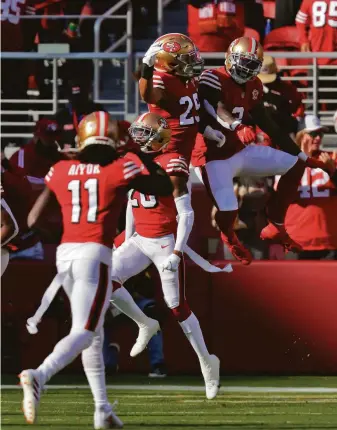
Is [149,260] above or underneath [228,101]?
underneath

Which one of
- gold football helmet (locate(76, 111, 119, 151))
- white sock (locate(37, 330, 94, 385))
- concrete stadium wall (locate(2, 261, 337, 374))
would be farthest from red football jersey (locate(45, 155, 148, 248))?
concrete stadium wall (locate(2, 261, 337, 374))

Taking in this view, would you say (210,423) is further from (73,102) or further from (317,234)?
(73,102)

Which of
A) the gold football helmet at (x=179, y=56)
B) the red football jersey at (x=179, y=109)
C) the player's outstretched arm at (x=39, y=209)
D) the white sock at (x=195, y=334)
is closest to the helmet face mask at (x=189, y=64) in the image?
the gold football helmet at (x=179, y=56)

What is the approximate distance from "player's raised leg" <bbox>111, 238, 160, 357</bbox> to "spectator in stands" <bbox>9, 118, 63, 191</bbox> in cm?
232

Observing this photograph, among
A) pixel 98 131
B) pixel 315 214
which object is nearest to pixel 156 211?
pixel 315 214

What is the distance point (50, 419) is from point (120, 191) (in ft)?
5.77

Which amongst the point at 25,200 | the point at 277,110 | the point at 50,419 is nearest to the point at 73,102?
the point at 277,110

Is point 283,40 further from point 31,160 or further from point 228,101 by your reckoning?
point 228,101

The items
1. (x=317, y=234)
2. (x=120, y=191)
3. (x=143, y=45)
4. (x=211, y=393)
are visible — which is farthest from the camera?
(x=143, y=45)

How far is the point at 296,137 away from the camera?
45.8ft

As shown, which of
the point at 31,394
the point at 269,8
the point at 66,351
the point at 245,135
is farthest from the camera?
the point at 269,8

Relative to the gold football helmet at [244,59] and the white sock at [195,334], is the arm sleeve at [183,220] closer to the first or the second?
the white sock at [195,334]

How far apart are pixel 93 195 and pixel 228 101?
10.2 ft

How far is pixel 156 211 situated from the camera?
11.5 meters
